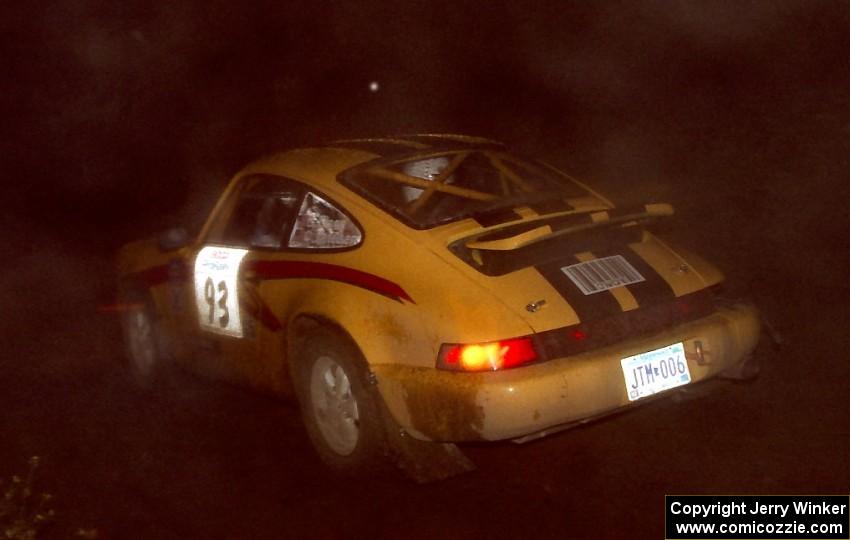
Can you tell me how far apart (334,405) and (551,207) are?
4.33ft

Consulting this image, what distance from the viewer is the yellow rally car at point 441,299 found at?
14.7ft

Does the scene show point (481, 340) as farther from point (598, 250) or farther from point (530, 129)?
point (530, 129)

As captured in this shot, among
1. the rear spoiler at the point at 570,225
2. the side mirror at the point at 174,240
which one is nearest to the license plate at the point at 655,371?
the rear spoiler at the point at 570,225

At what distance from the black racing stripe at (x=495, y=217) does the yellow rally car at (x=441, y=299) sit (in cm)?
1

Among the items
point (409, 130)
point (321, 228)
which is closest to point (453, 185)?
point (321, 228)

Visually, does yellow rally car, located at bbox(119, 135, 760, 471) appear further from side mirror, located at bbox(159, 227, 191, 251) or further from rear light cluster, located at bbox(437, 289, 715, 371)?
side mirror, located at bbox(159, 227, 191, 251)

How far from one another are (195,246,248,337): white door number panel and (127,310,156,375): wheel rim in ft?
2.93

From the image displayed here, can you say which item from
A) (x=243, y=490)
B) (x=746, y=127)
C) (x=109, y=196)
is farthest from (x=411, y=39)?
(x=243, y=490)

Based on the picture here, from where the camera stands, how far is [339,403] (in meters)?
5.16

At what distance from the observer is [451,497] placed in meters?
4.97

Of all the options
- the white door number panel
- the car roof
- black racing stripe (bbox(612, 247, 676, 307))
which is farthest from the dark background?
the car roof

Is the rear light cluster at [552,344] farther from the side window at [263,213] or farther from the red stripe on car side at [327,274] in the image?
the side window at [263,213]

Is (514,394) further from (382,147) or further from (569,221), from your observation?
(382,147)

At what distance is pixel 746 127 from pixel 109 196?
10337 mm
